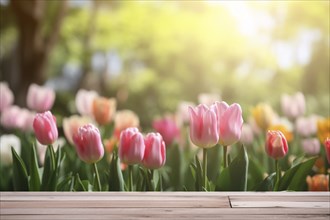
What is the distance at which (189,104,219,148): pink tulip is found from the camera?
1.72 meters

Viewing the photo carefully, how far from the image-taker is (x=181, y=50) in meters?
15.5

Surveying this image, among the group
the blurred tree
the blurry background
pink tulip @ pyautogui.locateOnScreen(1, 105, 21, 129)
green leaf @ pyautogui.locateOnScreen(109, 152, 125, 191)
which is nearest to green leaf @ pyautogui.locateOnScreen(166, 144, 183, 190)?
green leaf @ pyautogui.locateOnScreen(109, 152, 125, 191)

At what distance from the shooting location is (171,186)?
268cm

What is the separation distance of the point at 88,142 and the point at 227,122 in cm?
40

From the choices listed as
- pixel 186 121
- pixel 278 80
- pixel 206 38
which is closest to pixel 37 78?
pixel 186 121

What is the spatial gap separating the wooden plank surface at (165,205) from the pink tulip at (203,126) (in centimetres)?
17

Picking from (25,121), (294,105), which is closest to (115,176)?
(25,121)

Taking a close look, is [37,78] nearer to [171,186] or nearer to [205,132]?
[171,186]

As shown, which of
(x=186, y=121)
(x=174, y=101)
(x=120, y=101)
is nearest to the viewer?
(x=186, y=121)

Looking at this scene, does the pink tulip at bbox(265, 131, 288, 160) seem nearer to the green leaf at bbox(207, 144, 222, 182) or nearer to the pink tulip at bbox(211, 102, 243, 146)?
the pink tulip at bbox(211, 102, 243, 146)

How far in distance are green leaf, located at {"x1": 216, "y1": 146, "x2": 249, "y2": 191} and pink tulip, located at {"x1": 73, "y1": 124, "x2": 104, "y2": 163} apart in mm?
378

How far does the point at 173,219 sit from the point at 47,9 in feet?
30.0

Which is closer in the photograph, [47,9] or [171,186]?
[171,186]

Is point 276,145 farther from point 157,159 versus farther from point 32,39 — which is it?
point 32,39
